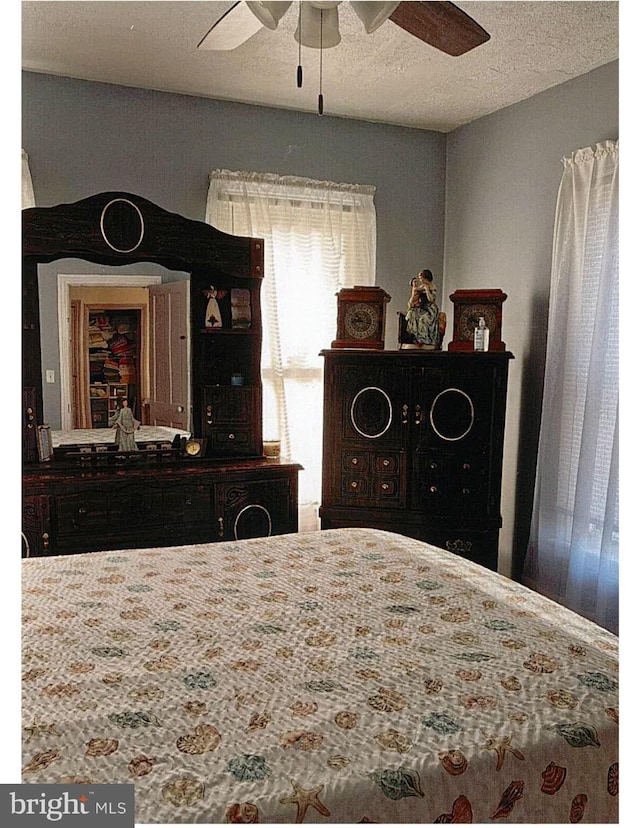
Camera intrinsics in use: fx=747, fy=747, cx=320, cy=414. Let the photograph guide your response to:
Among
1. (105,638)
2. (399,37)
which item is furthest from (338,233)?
→ (105,638)

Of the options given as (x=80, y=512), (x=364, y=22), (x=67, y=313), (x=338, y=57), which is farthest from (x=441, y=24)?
(x=80, y=512)

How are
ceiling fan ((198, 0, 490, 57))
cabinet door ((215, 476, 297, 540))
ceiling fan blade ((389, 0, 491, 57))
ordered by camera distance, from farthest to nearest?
cabinet door ((215, 476, 297, 540)), ceiling fan blade ((389, 0, 491, 57)), ceiling fan ((198, 0, 490, 57))

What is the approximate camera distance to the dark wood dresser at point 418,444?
3.30 m

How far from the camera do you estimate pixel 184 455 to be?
331cm

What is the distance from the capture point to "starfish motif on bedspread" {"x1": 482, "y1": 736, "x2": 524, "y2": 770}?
108 cm

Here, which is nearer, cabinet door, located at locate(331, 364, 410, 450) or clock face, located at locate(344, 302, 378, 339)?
cabinet door, located at locate(331, 364, 410, 450)

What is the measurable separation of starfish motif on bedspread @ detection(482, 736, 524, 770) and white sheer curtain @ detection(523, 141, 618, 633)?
2.06 metres

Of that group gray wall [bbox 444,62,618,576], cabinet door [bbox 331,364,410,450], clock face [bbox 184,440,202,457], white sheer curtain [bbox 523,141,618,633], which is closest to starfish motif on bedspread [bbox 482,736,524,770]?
white sheer curtain [bbox 523,141,618,633]

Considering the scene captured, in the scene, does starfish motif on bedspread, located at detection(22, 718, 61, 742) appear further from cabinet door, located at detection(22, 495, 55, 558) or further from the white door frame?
the white door frame
